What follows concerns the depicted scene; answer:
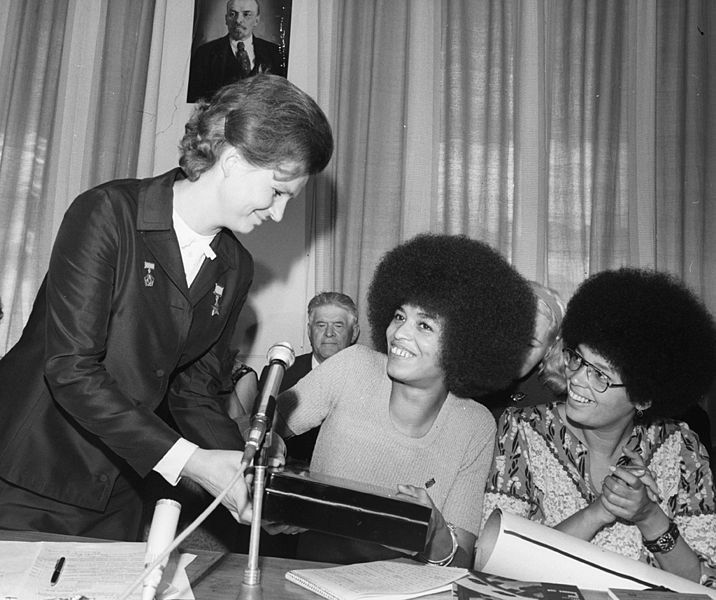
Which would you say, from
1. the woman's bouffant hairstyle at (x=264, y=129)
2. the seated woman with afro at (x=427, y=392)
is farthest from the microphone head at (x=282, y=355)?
the seated woman with afro at (x=427, y=392)

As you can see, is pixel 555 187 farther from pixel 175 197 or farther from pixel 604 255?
pixel 175 197

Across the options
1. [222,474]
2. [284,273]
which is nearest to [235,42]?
[284,273]

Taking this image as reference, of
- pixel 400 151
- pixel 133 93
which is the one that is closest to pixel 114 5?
pixel 133 93

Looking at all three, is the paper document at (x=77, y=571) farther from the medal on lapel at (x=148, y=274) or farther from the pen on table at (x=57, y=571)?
the medal on lapel at (x=148, y=274)

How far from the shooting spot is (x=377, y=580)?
158 centimetres

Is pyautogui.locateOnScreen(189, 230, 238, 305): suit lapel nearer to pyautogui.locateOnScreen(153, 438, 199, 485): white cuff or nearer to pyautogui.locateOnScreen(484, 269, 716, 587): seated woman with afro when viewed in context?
pyautogui.locateOnScreen(153, 438, 199, 485): white cuff

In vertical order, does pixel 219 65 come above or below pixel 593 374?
above

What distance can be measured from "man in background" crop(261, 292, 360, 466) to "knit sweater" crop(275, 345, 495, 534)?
148 cm

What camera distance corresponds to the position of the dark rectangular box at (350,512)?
1560mm

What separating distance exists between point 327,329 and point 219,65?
1710 mm

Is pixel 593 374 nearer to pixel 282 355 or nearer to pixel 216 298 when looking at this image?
pixel 216 298

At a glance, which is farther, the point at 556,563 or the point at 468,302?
the point at 468,302

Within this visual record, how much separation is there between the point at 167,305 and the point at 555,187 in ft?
9.32

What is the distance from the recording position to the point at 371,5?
430 cm
